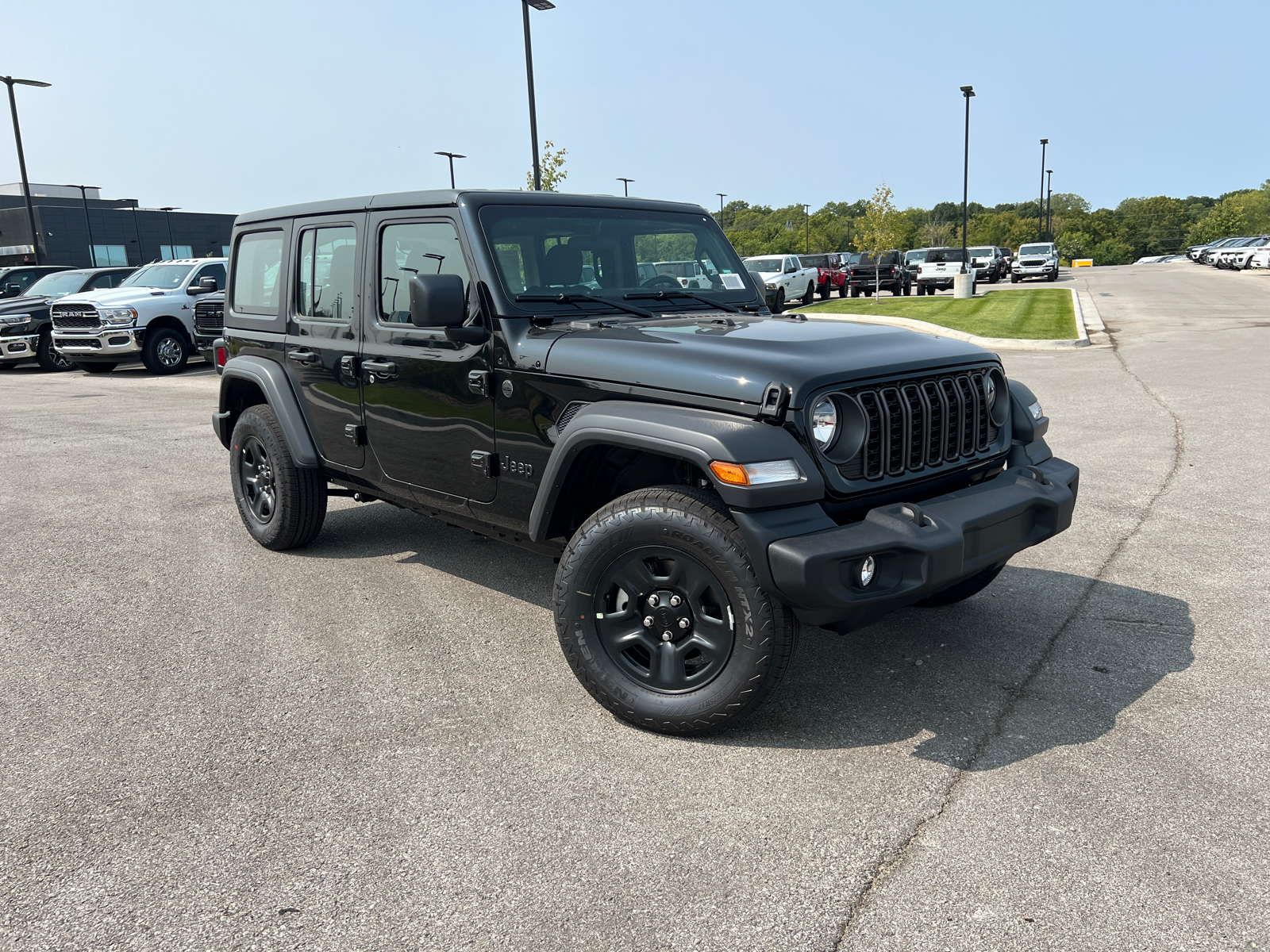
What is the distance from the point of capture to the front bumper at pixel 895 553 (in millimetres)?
3086

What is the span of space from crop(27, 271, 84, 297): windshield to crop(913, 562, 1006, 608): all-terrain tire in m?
19.1

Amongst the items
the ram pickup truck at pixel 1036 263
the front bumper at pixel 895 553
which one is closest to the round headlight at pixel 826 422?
the front bumper at pixel 895 553

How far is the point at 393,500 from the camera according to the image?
198 inches

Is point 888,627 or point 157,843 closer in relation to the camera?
point 157,843

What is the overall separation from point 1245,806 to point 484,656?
283 centimetres

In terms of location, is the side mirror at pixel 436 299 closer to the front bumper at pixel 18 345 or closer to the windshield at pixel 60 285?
the windshield at pixel 60 285

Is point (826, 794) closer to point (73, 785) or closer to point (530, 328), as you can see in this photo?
point (530, 328)

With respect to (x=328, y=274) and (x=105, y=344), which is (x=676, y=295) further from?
(x=105, y=344)

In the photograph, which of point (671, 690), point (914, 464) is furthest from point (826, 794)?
point (914, 464)

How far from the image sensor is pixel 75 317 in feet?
56.6

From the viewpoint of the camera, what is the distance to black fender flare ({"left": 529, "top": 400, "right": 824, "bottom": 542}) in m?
3.19

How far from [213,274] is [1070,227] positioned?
133511 millimetres

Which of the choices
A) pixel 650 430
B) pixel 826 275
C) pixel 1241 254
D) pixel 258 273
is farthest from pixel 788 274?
pixel 1241 254

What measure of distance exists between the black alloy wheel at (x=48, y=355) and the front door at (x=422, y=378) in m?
17.3
